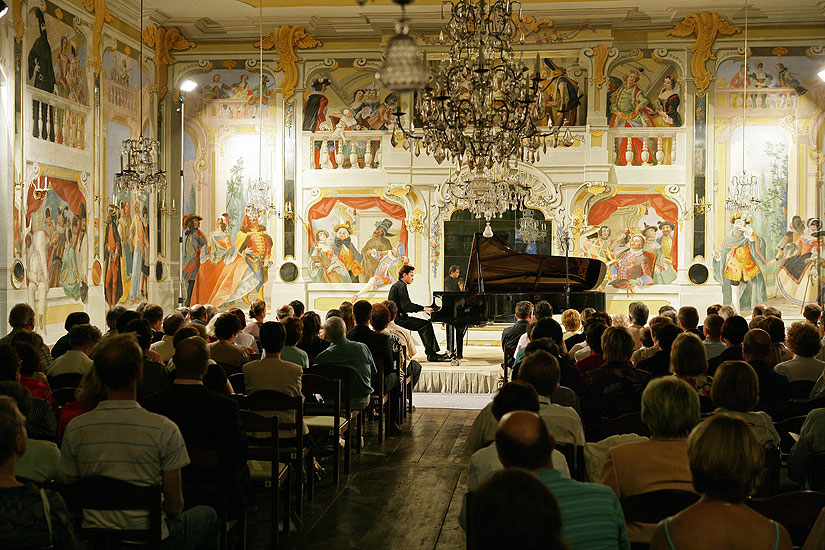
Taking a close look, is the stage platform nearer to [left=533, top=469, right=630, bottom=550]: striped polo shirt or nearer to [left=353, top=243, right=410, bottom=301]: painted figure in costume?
[left=353, top=243, right=410, bottom=301]: painted figure in costume

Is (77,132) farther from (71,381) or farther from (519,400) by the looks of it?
(519,400)

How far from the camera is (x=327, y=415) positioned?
6.73m

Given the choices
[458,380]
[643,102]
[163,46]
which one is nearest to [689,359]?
[458,380]

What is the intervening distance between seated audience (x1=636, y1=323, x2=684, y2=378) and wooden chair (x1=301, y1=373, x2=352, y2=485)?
217 centimetres

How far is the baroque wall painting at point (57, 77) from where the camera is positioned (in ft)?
37.2

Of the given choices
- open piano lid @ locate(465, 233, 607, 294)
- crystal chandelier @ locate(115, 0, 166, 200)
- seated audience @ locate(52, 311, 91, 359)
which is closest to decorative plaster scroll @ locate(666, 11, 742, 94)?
open piano lid @ locate(465, 233, 607, 294)

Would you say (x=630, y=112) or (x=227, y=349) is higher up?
(x=630, y=112)

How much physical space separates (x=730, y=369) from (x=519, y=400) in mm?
1052

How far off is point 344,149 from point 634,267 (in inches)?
223

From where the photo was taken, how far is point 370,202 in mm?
15461

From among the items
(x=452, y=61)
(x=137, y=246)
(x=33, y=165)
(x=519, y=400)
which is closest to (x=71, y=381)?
(x=519, y=400)

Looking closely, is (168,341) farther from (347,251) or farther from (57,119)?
(347,251)

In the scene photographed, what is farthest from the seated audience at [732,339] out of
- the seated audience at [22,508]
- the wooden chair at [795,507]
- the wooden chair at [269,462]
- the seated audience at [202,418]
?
the seated audience at [22,508]

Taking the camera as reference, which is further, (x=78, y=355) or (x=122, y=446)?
(x=78, y=355)
